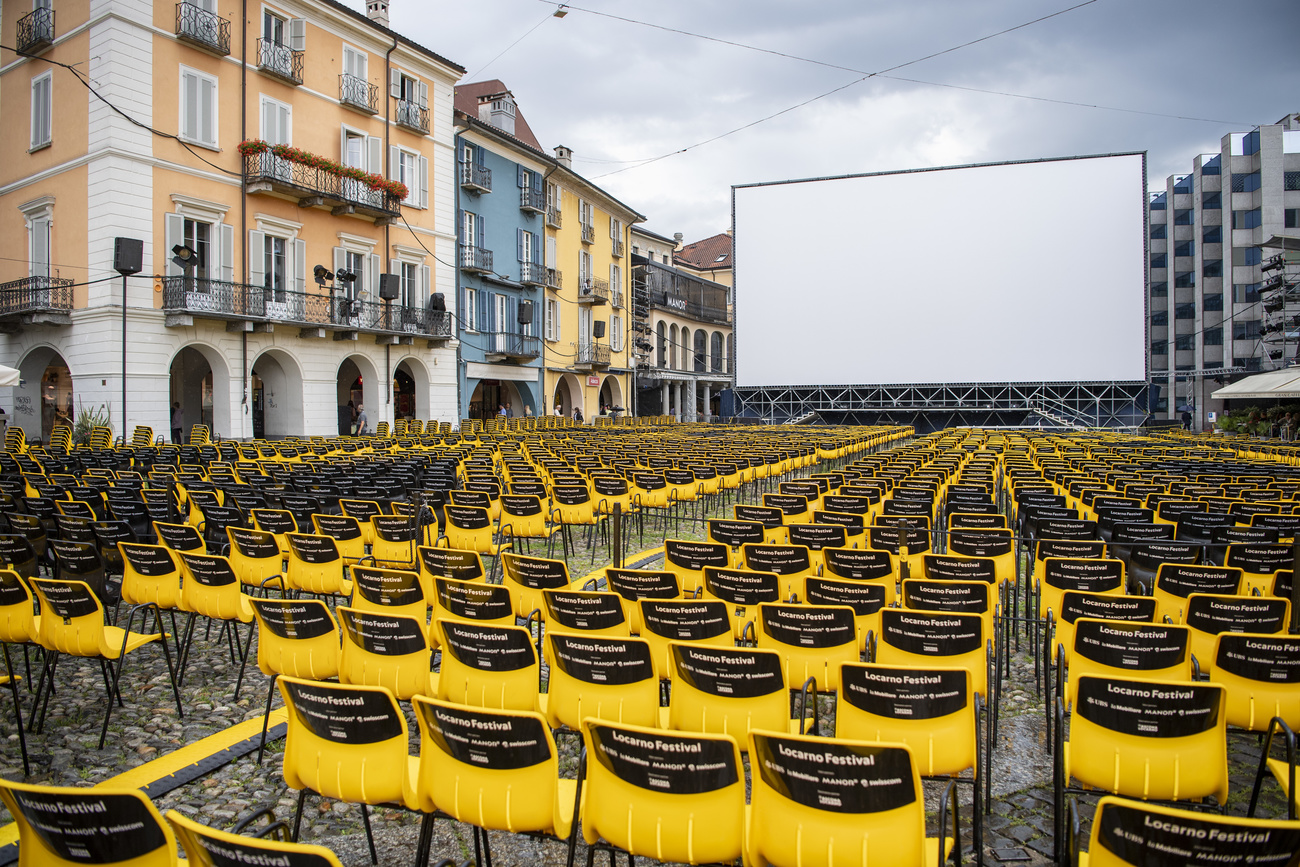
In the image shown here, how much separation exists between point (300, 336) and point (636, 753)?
79.6 feet

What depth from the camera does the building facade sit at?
4559 cm

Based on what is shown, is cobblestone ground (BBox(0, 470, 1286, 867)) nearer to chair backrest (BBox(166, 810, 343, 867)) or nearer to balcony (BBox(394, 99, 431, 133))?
chair backrest (BBox(166, 810, 343, 867))

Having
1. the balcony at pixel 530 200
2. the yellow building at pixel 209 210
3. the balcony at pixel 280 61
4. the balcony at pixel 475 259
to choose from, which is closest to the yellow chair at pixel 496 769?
the yellow building at pixel 209 210

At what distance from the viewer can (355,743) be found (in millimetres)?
2803

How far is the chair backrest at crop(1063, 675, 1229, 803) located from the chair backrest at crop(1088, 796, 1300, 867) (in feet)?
3.04

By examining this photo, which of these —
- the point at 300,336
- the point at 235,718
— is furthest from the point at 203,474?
the point at 300,336

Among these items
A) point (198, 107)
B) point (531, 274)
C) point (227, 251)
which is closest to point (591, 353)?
point (531, 274)

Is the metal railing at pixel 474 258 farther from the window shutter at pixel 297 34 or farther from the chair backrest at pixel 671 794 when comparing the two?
the chair backrest at pixel 671 794

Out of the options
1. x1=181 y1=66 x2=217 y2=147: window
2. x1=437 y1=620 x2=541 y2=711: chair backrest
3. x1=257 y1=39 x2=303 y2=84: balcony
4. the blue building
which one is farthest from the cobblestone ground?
the blue building

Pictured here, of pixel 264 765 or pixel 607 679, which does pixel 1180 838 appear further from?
pixel 264 765

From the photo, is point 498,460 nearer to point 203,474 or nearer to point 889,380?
point 203,474

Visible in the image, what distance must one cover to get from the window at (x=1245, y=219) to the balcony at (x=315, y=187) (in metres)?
47.0

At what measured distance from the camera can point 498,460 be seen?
1287cm

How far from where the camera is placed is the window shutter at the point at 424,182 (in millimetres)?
29094
